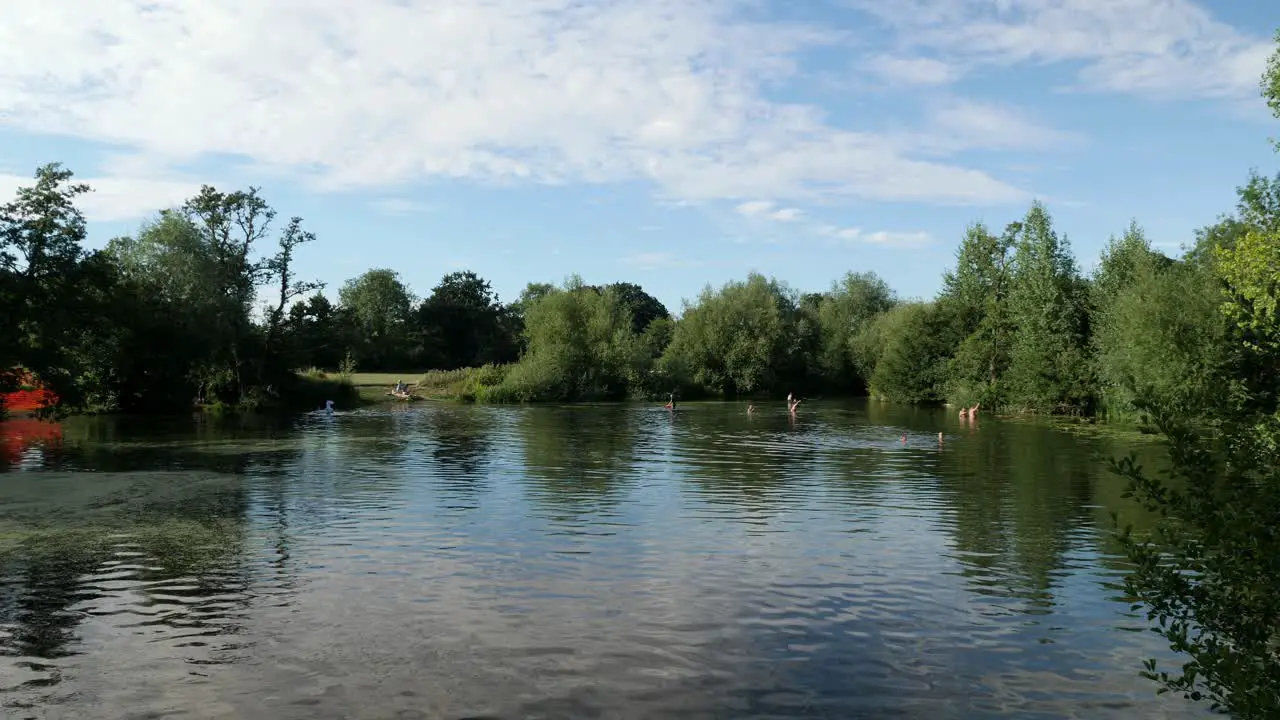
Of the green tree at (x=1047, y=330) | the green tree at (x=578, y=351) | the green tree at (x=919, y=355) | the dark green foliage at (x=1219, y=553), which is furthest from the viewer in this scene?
the green tree at (x=578, y=351)

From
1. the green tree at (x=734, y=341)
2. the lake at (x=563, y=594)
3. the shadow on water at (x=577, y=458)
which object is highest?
the green tree at (x=734, y=341)

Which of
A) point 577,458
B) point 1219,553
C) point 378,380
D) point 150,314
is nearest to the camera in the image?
point 1219,553

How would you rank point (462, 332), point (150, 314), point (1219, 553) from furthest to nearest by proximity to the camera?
point (462, 332), point (150, 314), point (1219, 553)

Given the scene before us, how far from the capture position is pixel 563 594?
14773mm

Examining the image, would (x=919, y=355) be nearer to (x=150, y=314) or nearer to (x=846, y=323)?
(x=846, y=323)

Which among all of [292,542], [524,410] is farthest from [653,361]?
[292,542]

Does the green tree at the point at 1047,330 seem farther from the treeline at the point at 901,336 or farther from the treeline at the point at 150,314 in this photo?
the treeline at the point at 150,314

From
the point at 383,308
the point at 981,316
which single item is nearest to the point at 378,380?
the point at 383,308

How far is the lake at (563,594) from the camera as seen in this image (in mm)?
10508

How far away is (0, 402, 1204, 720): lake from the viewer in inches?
414

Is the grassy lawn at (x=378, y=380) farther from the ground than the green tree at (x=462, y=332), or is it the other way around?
the green tree at (x=462, y=332)

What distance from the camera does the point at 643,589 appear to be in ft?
49.6

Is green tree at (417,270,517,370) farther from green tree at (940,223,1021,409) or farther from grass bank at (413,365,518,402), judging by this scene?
green tree at (940,223,1021,409)

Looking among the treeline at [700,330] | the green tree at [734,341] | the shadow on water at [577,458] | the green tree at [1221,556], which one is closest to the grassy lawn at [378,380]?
the treeline at [700,330]
